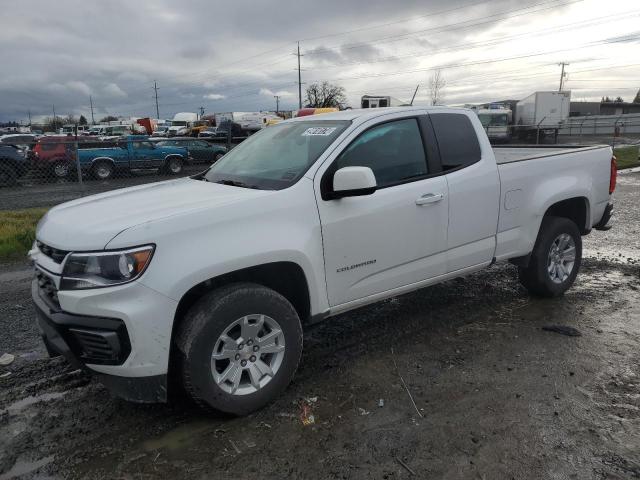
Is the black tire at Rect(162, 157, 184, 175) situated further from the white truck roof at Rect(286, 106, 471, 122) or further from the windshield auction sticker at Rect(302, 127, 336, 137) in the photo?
the windshield auction sticker at Rect(302, 127, 336, 137)

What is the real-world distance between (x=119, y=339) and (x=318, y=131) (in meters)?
2.08

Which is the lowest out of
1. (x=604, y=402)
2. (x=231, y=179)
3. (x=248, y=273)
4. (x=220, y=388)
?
(x=604, y=402)

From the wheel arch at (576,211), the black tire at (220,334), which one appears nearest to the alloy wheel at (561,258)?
the wheel arch at (576,211)

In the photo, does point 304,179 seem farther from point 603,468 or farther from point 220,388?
point 603,468

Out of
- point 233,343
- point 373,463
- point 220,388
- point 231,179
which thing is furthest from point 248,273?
point 373,463

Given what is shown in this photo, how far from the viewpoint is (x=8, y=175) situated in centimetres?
1411

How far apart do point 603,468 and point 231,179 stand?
2959 millimetres

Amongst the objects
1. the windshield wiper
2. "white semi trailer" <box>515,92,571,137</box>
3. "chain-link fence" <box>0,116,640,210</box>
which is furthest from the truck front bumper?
"white semi trailer" <box>515,92,571,137</box>

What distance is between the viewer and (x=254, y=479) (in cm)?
268

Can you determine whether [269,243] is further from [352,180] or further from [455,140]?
[455,140]

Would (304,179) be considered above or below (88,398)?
above

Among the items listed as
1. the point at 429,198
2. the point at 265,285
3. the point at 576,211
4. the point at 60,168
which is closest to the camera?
the point at 265,285

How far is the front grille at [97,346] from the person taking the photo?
2750mm

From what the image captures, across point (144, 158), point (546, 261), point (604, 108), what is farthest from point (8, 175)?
point (604, 108)
